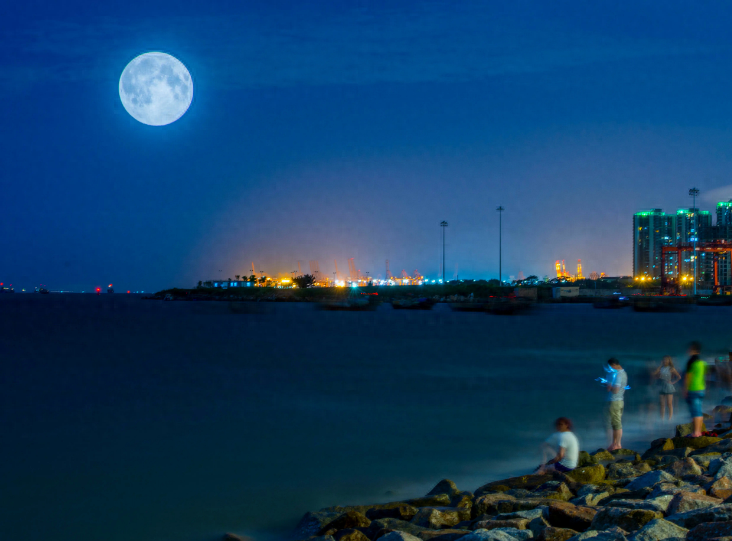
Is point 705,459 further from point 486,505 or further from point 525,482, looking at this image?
point 486,505

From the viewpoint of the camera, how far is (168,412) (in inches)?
912

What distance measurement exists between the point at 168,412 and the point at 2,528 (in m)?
11.9

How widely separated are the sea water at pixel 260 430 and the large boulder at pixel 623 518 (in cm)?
563

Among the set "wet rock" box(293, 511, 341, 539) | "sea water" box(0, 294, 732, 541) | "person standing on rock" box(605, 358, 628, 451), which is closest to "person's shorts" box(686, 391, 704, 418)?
"person standing on rock" box(605, 358, 628, 451)

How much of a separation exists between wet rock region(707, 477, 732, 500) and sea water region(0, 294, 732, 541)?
5.62 m

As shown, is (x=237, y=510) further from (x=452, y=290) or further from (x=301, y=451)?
(x=452, y=290)

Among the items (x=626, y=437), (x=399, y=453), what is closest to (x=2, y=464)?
(x=399, y=453)

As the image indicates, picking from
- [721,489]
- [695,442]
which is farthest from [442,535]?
[695,442]

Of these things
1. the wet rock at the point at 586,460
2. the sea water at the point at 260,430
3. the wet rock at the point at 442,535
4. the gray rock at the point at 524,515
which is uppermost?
the gray rock at the point at 524,515

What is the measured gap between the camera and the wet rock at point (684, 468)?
10250 mm

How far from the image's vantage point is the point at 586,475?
10.6 meters

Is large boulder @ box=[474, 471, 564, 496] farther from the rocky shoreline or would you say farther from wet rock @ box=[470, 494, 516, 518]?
wet rock @ box=[470, 494, 516, 518]

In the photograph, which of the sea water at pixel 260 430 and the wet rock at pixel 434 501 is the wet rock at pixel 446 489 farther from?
the sea water at pixel 260 430

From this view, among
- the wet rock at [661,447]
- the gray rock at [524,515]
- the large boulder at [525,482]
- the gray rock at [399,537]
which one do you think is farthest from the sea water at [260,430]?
the gray rock at [524,515]
